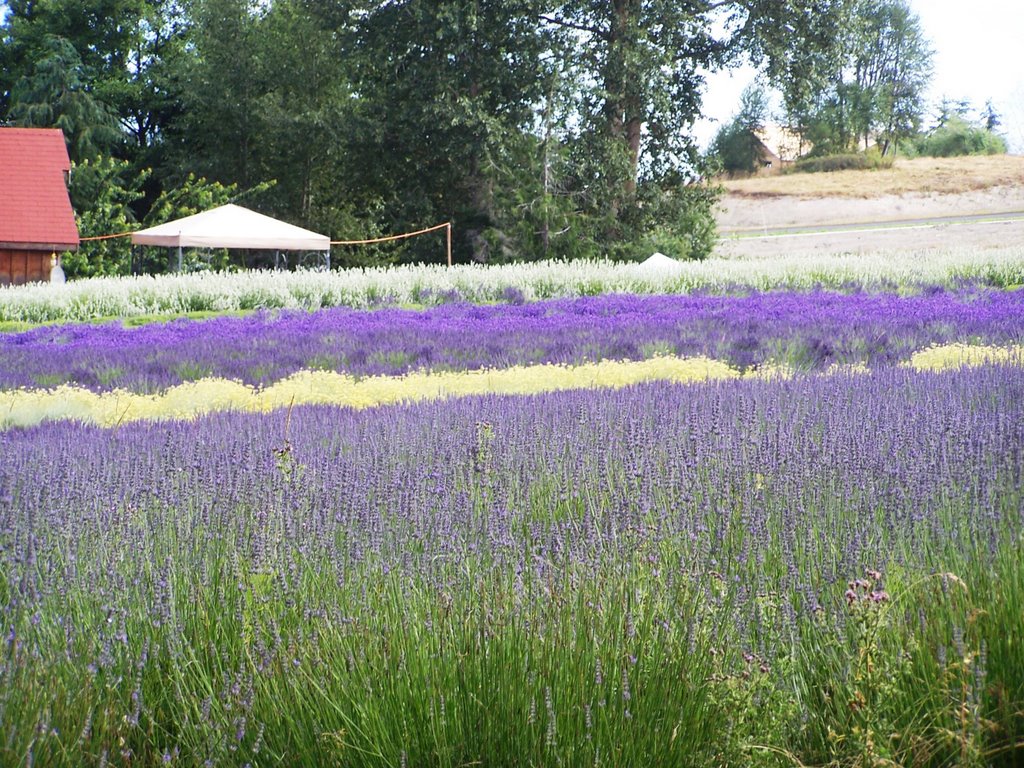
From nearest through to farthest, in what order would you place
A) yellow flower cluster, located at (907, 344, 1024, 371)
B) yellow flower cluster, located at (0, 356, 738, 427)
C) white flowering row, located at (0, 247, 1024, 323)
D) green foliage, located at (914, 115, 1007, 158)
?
yellow flower cluster, located at (0, 356, 738, 427) → yellow flower cluster, located at (907, 344, 1024, 371) → white flowering row, located at (0, 247, 1024, 323) → green foliage, located at (914, 115, 1007, 158)

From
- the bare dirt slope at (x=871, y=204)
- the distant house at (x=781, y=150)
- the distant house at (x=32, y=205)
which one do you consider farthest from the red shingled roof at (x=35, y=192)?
the distant house at (x=781, y=150)

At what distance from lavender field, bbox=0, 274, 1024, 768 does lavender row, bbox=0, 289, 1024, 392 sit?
467 cm

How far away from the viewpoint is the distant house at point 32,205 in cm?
2736

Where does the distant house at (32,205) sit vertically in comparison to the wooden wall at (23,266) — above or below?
above

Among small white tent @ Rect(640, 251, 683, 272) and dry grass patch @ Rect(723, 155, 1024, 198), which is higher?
dry grass patch @ Rect(723, 155, 1024, 198)

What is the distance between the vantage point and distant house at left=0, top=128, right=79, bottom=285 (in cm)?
2736

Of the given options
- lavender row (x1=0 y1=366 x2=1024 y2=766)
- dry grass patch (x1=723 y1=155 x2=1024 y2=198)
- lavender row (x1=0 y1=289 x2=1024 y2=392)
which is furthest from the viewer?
dry grass patch (x1=723 y1=155 x2=1024 y2=198)

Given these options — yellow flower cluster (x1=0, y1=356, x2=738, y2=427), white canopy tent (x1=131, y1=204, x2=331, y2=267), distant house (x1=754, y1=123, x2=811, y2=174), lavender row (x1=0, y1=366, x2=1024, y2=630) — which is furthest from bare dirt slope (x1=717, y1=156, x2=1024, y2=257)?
lavender row (x1=0, y1=366, x2=1024, y2=630)

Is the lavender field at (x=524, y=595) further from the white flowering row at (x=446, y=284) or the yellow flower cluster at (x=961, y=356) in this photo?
the white flowering row at (x=446, y=284)

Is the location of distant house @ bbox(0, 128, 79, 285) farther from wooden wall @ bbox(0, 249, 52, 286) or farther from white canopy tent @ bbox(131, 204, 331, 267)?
white canopy tent @ bbox(131, 204, 331, 267)

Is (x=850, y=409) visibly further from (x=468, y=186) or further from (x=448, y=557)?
(x=468, y=186)

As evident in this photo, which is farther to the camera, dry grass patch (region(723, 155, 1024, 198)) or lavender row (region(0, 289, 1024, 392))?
dry grass patch (region(723, 155, 1024, 198))

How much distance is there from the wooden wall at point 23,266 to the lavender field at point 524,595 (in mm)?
24021

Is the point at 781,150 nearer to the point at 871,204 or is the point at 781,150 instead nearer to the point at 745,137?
the point at 745,137
